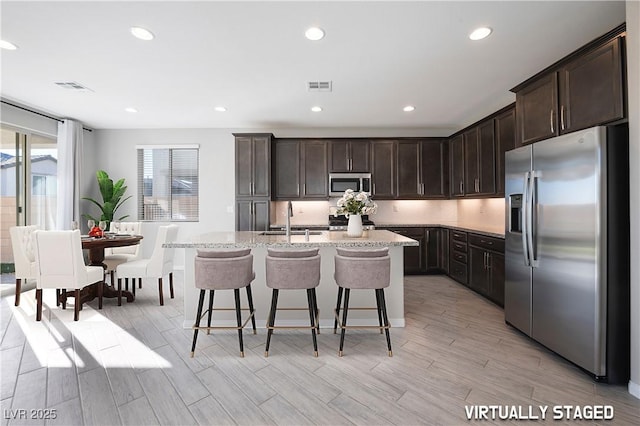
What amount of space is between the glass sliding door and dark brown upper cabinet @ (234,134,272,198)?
3064 mm

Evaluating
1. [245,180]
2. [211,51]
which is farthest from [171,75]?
[245,180]

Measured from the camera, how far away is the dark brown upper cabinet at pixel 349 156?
551 cm

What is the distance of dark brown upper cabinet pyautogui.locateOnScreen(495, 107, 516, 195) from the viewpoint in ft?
12.1

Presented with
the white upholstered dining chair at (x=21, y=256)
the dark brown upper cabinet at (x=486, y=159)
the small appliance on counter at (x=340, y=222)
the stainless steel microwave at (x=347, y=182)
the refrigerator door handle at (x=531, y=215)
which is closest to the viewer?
the refrigerator door handle at (x=531, y=215)

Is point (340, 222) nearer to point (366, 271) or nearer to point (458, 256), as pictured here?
point (458, 256)

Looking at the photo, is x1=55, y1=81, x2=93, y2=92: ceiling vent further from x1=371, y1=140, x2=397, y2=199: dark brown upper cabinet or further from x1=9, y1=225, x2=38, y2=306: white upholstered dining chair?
x1=371, y1=140, x2=397, y2=199: dark brown upper cabinet

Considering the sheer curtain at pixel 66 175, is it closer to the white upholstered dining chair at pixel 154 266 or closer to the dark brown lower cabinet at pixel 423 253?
the white upholstered dining chair at pixel 154 266

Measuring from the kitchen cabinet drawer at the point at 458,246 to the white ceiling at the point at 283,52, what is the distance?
84.0 inches

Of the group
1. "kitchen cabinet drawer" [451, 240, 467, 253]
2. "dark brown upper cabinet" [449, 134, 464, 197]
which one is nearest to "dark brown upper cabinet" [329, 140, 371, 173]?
"dark brown upper cabinet" [449, 134, 464, 197]

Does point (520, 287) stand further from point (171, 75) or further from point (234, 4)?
point (171, 75)

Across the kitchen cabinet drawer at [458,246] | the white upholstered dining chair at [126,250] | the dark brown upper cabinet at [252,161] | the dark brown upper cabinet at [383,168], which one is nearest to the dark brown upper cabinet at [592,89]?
the kitchen cabinet drawer at [458,246]

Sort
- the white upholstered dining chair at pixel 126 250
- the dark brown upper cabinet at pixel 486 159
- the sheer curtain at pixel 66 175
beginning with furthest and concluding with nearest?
the sheer curtain at pixel 66 175 → the white upholstered dining chair at pixel 126 250 → the dark brown upper cabinet at pixel 486 159

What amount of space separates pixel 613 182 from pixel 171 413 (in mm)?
3314

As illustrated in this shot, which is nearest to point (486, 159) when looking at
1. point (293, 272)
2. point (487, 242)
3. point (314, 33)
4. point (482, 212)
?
point (482, 212)
